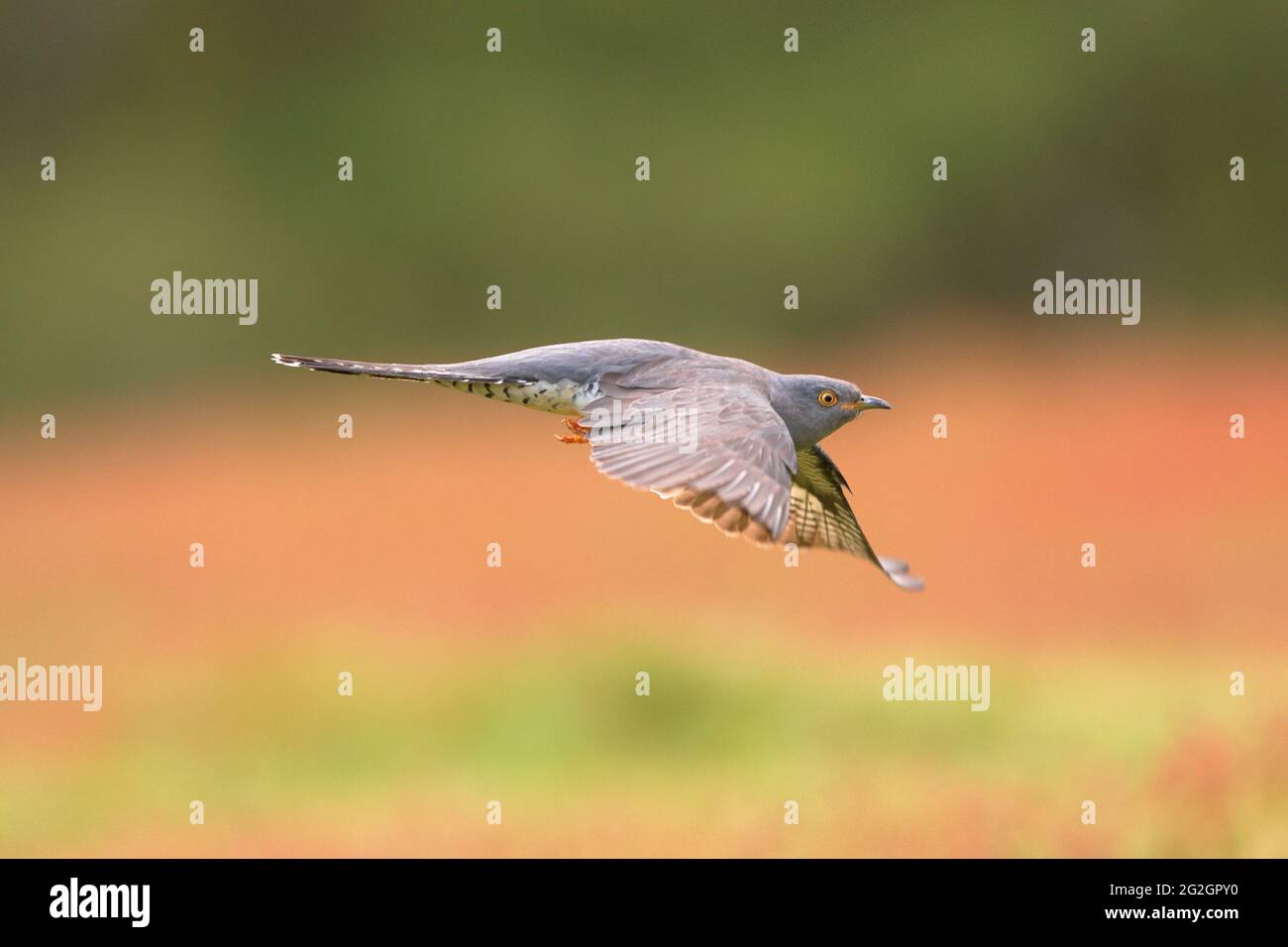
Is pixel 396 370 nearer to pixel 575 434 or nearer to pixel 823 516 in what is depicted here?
pixel 575 434

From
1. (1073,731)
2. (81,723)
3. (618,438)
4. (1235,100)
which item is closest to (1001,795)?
(1073,731)

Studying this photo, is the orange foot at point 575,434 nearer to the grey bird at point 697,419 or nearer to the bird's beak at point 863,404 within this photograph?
the grey bird at point 697,419

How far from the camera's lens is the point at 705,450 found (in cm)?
608

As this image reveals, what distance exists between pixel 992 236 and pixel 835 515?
16.3 meters

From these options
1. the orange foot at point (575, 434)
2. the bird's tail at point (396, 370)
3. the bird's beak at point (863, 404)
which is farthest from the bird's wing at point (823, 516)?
the bird's tail at point (396, 370)

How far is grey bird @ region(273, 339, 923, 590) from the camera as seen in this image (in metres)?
5.83

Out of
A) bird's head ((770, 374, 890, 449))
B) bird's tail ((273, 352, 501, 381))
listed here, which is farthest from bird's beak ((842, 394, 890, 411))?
bird's tail ((273, 352, 501, 381))

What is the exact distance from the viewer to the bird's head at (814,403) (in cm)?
726

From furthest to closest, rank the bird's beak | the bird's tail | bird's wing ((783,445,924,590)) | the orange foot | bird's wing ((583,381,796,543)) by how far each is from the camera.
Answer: bird's wing ((783,445,924,590))
the bird's beak
the orange foot
the bird's tail
bird's wing ((583,381,796,543))

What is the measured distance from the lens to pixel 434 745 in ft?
45.1

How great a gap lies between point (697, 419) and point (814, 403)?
1.10 meters

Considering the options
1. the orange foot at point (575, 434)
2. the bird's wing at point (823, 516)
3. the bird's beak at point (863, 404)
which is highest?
the bird's beak at point (863, 404)

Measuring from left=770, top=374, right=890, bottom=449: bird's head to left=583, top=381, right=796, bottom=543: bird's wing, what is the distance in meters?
0.44

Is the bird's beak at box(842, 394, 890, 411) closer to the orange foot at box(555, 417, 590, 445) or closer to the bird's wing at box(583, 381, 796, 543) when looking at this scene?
the bird's wing at box(583, 381, 796, 543)
